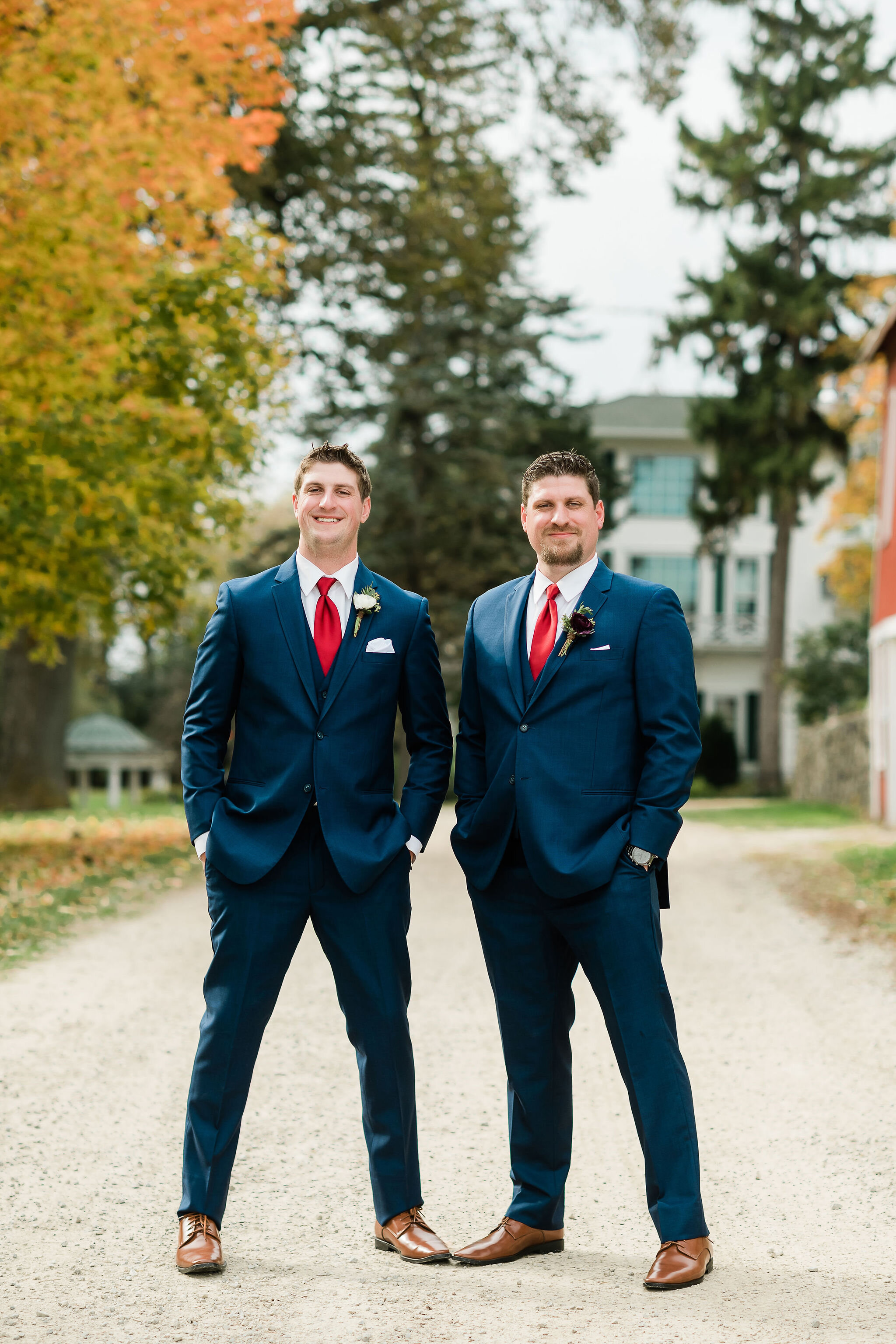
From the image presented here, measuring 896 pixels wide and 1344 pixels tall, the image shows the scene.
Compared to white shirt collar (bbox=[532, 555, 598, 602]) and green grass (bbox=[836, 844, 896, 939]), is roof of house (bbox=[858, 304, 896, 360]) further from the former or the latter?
white shirt collar (bbox=[532, 555, 598, 602])

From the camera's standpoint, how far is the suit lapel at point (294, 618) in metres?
4.03

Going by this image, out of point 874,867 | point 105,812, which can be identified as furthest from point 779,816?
point 105,812

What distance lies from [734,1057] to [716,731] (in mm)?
32198

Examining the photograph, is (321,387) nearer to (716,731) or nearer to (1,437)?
(1,437)

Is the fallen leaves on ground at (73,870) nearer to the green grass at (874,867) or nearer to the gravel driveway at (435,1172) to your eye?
the gravel driveway at (435,1172)

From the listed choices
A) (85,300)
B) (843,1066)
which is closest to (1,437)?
(85,300)

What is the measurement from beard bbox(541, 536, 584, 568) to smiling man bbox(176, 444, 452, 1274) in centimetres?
43

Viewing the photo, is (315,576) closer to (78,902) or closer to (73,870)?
(78,902)

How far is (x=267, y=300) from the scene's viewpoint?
68.2ft

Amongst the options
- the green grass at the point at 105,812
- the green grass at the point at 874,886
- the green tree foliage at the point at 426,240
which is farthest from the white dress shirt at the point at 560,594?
the green tree foliage at the point at 426,240

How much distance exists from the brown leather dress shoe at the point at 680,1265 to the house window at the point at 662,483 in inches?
1651

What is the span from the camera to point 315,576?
13.8 ft

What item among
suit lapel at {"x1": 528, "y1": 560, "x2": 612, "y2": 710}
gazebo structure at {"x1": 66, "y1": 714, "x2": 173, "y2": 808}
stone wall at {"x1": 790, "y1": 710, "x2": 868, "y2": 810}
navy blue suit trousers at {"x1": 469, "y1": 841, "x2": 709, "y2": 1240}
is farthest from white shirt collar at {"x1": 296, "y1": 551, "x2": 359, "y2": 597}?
gazebo structure at {"x1": 66, "y1": 714, "x2": 173, "y2": 808}

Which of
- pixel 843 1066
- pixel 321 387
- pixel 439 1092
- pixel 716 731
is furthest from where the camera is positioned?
pixel 716 731
